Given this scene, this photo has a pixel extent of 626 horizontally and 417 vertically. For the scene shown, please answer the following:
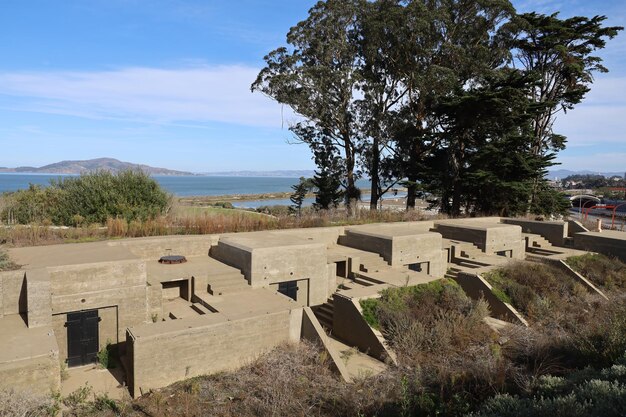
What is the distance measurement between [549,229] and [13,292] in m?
21.9

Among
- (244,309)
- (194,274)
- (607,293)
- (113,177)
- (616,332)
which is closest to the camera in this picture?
(616,332)

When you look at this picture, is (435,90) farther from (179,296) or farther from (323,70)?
(179,296)

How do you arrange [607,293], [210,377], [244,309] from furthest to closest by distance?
[607,293]
[244,309]
[210,377]

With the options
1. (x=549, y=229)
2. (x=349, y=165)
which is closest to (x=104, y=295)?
(x=549, y=229)

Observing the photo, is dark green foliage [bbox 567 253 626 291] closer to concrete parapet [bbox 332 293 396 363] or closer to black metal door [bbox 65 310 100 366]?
concrete parapet [bbox 332 293 396 363]

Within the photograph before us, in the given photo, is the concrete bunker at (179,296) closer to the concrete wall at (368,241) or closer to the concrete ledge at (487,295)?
the concrete wall at (368,241)

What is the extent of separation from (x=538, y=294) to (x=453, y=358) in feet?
21.4

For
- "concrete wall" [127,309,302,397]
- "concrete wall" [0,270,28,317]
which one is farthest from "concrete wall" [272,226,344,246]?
"concrete wall" [0,270,28,317]

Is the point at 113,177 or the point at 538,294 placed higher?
the point at 113,177

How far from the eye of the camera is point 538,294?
14352 mm

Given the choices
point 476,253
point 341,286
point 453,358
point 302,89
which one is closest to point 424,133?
point 302,89

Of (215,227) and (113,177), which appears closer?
(215,227)

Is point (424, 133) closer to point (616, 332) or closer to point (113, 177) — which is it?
point (113, 177)

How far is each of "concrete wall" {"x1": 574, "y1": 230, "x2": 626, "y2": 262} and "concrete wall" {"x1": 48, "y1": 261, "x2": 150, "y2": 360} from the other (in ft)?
61.7
